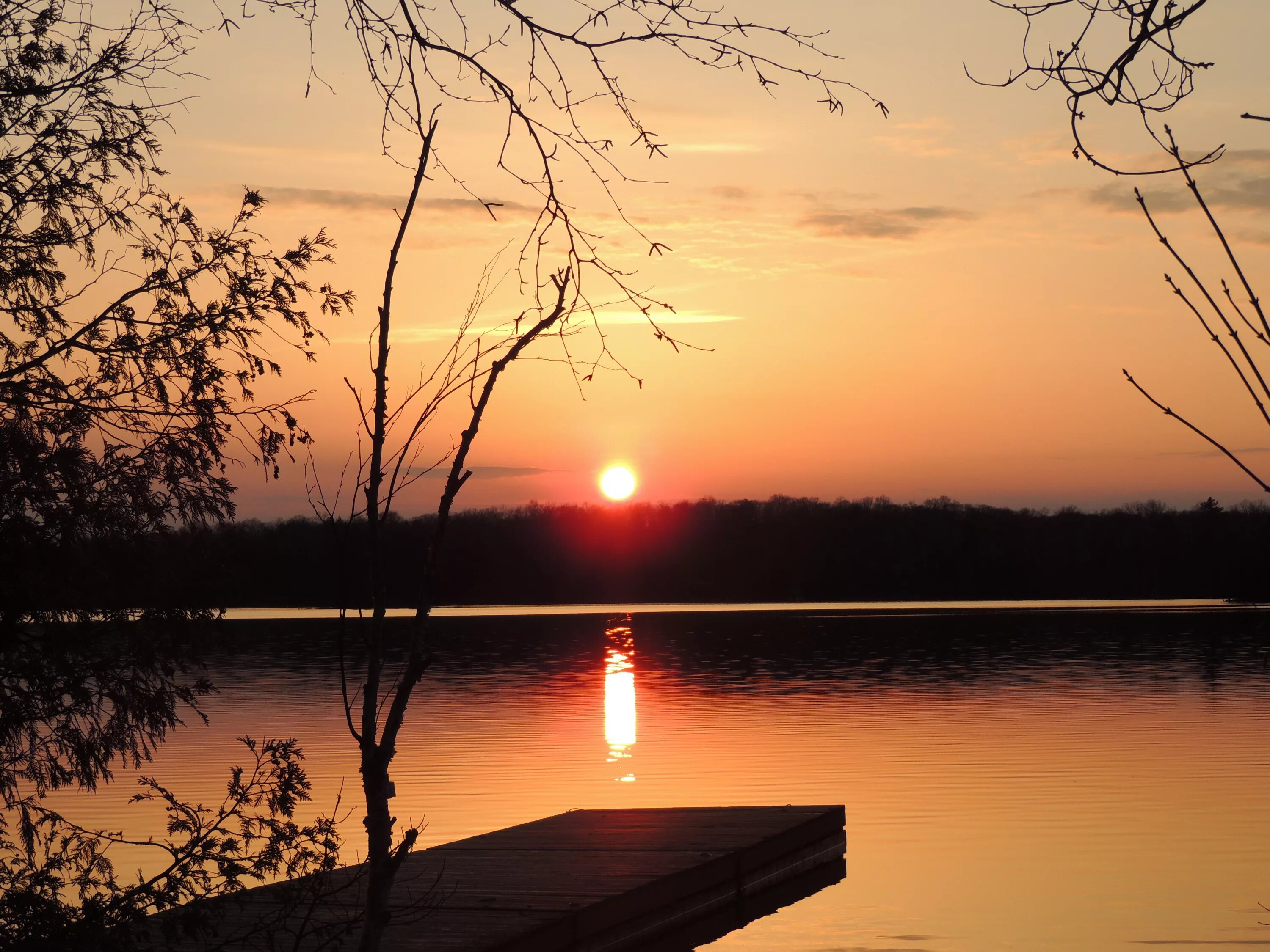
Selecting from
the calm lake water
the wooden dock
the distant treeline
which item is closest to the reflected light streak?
the calm lake water

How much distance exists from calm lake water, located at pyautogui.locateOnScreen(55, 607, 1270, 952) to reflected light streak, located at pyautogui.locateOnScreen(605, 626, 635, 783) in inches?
4.4

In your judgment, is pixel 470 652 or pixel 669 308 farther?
pixel 470 652

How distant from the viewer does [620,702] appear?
33375mm

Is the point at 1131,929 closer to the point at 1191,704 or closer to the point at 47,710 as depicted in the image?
the point at 47,710

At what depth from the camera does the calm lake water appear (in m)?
13.3

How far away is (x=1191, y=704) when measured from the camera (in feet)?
99.4

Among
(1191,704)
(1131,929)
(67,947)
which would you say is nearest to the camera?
(67,947)

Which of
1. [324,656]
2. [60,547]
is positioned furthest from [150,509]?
[324,656]

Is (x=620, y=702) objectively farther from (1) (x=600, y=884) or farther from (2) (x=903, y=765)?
(1) (x=600, y=884)

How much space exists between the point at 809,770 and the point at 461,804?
5.60m

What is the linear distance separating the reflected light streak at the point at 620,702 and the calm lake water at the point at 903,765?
4.4 inches

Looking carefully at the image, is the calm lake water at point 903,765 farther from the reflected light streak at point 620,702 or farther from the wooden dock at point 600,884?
the wooden dock at point 600,884

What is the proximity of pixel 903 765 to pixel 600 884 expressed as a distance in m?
12.3

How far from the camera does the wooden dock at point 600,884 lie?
938cm
